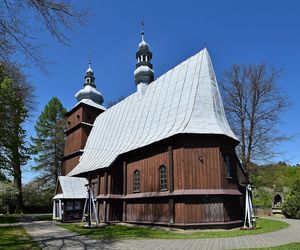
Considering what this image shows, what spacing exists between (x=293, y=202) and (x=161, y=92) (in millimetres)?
13289

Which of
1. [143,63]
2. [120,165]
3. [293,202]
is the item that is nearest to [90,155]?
[120,165]

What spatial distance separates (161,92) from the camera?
23109 mm

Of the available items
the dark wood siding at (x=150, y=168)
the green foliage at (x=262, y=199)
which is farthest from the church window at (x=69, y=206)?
the green foliage at (x=262, y=199)

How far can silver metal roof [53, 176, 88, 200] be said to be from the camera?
25.1 meters

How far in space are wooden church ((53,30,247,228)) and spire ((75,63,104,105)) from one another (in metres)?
9.03

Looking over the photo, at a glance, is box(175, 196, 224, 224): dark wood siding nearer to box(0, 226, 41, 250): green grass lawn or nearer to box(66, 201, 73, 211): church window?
box(0, 226, 41, 250): green grass lawn

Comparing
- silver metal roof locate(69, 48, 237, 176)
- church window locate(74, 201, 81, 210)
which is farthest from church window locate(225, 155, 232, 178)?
church window locate(74, 201, 81, 210)

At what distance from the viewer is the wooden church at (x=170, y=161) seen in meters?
17.0

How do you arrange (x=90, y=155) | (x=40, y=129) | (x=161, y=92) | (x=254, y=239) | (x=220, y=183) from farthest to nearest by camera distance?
1. (x=40, y=129)
2. (x=90, y=155)
3. (x=161, y=92)
4. (x=220, y=183)
5. (x=254, y=239)

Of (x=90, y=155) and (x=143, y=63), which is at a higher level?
(x=143, y=63)

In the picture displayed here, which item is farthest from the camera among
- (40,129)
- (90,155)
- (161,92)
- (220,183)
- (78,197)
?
(40,129)

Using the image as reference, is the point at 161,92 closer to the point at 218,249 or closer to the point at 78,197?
the point at 78,197

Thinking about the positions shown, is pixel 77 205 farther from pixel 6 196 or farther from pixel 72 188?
pixel 6 196

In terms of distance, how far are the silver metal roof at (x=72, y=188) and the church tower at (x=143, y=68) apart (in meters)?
9.36
